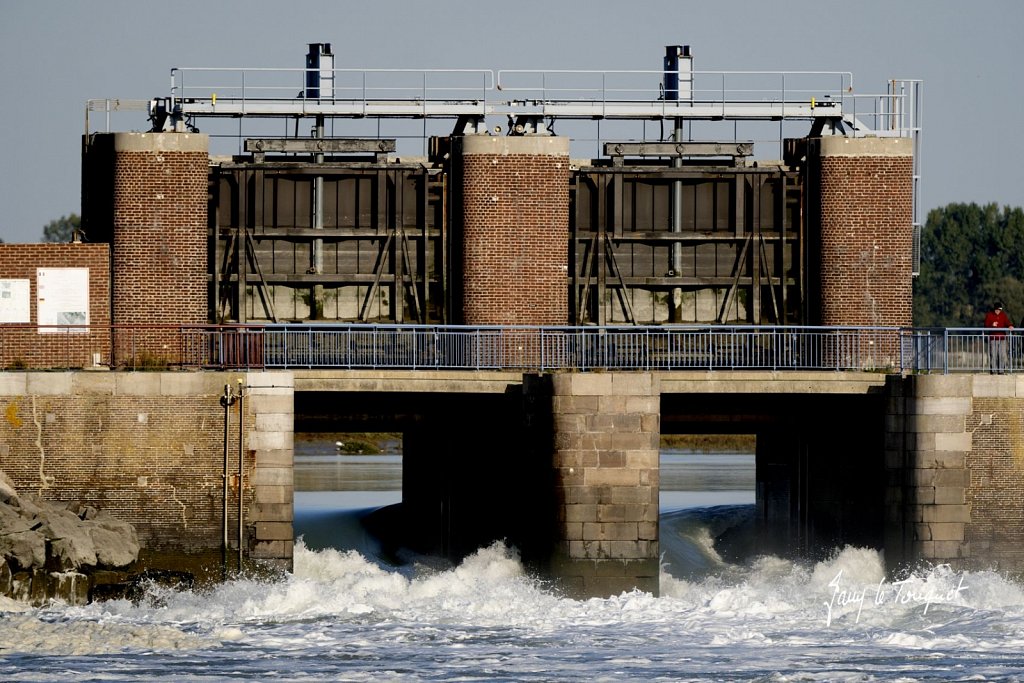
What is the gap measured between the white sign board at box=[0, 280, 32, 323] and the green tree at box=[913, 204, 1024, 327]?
98.3 m

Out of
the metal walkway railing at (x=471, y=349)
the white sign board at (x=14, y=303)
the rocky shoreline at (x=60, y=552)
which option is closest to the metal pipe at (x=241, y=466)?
the metal walkway railing at (x=471, y=349)

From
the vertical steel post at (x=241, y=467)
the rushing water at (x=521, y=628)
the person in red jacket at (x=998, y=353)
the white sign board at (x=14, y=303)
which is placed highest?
the white sign board at (x=14, y=303)

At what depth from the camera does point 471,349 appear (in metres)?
37.8

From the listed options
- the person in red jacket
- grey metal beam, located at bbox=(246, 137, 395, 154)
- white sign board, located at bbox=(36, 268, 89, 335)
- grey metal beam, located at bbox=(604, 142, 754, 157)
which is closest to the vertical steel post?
white sign board, located at bbox=(36, 268, 89, 335)

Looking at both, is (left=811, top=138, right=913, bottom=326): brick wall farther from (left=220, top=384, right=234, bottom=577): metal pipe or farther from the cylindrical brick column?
(left=220, top=384, right=234, bottom=577): metal pipe

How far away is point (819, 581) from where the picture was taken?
36.8 metres

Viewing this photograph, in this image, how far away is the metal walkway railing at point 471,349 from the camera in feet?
119

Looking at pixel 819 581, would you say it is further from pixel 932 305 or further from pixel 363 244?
pixel 932 305

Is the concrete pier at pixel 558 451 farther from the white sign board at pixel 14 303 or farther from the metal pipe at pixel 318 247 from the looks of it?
the white sign board at pixel 14 303

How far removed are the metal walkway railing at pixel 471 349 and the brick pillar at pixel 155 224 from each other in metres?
1.23

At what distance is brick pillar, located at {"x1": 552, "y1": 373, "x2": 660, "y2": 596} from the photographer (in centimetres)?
3378

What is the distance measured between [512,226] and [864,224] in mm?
8087

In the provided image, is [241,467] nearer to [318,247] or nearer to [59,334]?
[59,334]

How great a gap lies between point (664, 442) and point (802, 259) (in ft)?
161
